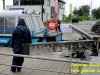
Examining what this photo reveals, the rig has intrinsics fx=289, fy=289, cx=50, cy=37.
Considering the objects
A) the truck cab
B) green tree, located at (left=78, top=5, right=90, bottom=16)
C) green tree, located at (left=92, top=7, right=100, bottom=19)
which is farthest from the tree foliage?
the truck cab

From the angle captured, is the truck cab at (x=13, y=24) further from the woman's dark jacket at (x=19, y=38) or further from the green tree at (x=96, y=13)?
the green tree at (x=96, y=13)

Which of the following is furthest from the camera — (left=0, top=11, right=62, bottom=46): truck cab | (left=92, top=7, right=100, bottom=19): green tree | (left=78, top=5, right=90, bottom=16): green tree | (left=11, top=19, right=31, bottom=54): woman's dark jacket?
(left=78, top=5, right=90, bottom=16): green tree

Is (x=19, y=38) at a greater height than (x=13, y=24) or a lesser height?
lesser

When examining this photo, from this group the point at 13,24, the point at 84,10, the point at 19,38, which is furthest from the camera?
the point at 84,10

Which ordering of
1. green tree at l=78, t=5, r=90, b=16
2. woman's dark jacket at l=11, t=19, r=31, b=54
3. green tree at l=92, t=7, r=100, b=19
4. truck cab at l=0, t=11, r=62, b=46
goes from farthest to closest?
green tree at l=78, t=5, r=90, b=16 → green tree at l=92, t=7, r=100, b=19 → truck cab at l=0, t=11, r=62, b=46 → woman's dark jacket at l=11, t=19, r=31, b=54

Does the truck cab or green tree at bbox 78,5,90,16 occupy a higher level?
green tree at bbox 78,5,90,16

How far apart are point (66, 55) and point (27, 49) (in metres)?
3.94

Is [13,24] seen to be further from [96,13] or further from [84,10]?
[84,10]

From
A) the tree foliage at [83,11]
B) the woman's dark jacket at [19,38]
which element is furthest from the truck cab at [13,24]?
the tree foliage at [83,11]

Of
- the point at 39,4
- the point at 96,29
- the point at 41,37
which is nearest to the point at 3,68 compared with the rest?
the point at 96,29

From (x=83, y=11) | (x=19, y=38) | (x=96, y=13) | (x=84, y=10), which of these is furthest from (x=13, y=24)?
(x=84, y=10)

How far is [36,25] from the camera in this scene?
1759cm

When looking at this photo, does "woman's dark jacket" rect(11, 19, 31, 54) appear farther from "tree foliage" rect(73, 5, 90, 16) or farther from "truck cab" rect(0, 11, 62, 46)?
"tree foliage" rect(73, 5, 90, 16)

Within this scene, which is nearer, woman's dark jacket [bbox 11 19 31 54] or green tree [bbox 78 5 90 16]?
woman's dark jacket [bbox 11 19 31 54]
